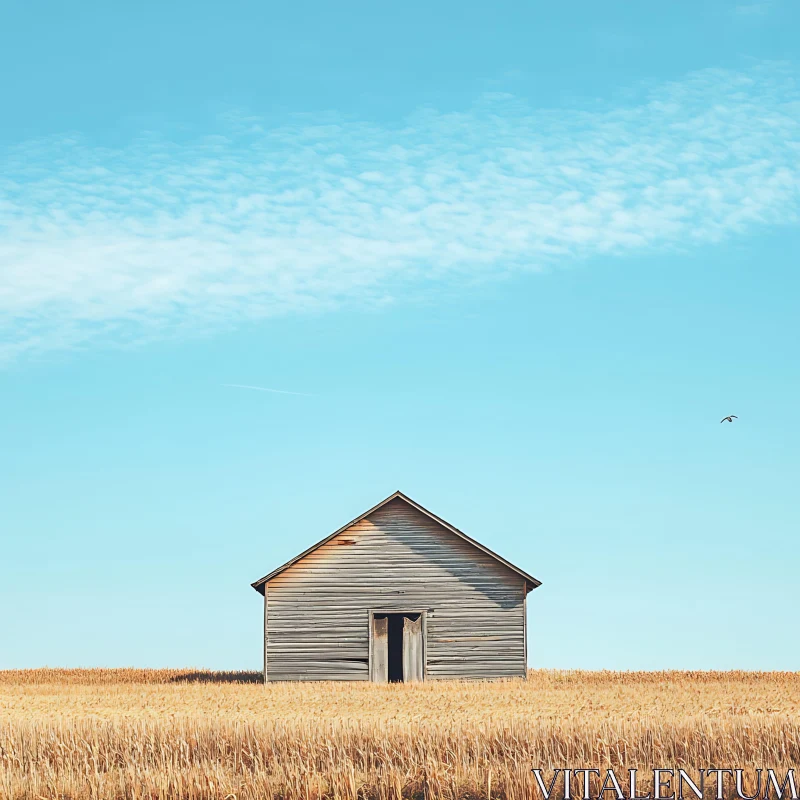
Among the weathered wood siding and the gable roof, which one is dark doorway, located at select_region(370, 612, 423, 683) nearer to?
the weathered wood siding

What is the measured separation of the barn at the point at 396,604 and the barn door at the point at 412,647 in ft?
0.12

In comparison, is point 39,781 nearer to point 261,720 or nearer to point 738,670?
point 261,720

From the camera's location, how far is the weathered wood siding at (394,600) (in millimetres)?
38469

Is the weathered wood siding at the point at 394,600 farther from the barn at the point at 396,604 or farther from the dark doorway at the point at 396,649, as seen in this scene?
the dark doorway at the point at 396,649

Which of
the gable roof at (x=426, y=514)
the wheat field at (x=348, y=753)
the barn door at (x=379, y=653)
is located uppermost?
the gable roof at (x=426, y=514)

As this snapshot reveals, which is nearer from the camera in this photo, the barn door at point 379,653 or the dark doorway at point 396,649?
the barn door at point 379,653

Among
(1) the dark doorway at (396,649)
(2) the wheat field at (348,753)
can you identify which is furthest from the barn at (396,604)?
(2) the wheat field at (348,753)

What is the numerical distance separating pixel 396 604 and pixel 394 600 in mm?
160

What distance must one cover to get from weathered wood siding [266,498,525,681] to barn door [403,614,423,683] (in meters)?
0.36

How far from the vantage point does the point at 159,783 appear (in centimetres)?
1521

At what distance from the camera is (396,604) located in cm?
3872

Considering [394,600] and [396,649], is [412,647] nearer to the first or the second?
[394,600]

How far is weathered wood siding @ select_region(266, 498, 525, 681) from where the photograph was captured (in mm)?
38469

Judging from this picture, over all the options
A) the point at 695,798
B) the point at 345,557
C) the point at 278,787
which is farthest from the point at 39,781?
the point at 345,557
